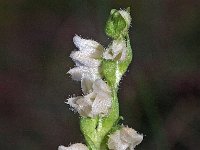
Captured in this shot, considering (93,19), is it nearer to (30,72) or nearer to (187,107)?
(30,72)

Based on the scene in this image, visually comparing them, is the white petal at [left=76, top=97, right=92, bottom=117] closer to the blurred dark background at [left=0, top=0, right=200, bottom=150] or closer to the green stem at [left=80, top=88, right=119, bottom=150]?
the green stem at [left=80, top=88, right=119, bottom=150]

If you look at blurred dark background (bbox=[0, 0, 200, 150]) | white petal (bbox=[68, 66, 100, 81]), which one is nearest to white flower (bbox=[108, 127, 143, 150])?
white petal (bbox=[68, 66, 100, 81])

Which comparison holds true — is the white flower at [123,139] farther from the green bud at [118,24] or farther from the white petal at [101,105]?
the green bud at [118,24]

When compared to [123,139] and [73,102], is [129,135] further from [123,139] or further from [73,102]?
[73,102]

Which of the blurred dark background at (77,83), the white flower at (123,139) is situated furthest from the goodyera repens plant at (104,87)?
the blurred dark background at (77,83)

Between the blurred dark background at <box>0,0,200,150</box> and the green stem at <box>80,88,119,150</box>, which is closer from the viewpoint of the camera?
the green stem at <box>80,88,119,150</box>

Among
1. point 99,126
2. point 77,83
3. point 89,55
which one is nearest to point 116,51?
point 89,55
